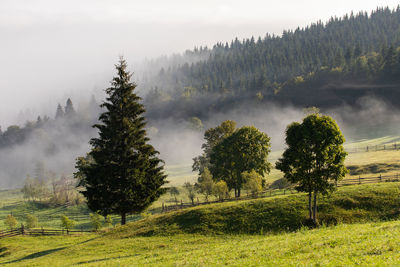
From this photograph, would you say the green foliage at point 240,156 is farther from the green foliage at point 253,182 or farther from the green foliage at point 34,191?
the green foliage at point 34,191

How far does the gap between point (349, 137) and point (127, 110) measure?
13870 centimetres

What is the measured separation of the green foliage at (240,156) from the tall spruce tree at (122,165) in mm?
22508

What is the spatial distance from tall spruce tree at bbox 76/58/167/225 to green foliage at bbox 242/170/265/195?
64.7ft

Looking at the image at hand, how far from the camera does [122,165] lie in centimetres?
4291

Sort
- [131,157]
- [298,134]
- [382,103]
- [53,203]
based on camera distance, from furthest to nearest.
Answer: [382,103] < [53,203] < [131,157] < [298,134]

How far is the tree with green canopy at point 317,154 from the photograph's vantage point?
→ 3092 centimetres

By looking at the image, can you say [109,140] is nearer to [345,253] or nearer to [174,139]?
[345,253]

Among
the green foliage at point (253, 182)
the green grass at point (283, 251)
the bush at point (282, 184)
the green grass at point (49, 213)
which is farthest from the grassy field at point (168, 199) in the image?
the green grass at point (283, 251)

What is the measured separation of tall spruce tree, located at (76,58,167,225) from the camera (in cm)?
4184

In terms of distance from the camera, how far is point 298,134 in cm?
3186

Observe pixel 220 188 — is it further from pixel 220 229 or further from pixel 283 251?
pixel 283 251

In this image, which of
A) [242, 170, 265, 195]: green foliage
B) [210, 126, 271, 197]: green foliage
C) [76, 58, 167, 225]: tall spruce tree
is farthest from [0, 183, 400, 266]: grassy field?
[210, 126, 271, 197]: green foliage

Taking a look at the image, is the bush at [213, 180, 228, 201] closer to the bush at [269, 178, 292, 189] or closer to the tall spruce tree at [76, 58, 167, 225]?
the bush at [269, 178, 292, 189]

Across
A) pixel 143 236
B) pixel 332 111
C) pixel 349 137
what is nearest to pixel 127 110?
pixel 143 236
